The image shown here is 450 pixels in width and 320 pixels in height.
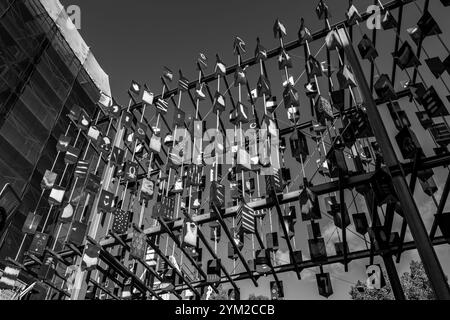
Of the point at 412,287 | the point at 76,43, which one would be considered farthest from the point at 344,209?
the point at 412,287

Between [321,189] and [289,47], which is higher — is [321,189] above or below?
below

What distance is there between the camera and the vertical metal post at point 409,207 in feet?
15.5

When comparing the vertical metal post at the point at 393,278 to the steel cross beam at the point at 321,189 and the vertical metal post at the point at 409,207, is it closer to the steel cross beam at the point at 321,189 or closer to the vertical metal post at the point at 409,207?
the steel cross beam at the point at 321,189

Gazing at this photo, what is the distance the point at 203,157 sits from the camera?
11.4 m

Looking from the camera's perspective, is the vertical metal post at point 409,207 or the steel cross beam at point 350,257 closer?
the vertical metal post at point 409,207

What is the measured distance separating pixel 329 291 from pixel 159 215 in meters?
5.66

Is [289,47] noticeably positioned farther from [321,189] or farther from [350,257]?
[350,257]

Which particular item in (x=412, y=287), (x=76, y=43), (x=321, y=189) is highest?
(x=76, y=43)

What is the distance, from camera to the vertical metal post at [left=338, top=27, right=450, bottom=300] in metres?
4.73

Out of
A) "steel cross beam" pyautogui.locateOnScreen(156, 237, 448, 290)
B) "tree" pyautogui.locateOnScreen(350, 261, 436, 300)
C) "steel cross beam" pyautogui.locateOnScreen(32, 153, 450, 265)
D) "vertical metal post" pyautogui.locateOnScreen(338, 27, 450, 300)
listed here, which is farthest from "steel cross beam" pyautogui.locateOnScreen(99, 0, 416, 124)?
"tree" pyautogui.locateOnScreen(350, 261, 436, 300)

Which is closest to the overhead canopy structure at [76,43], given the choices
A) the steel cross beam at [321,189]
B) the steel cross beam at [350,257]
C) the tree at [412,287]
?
the steel cross beam at [321,189]

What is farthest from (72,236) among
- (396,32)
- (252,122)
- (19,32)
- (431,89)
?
(19,32)

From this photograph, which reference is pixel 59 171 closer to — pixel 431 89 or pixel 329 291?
pixel 329 291

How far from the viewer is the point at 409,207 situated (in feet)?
17.9
